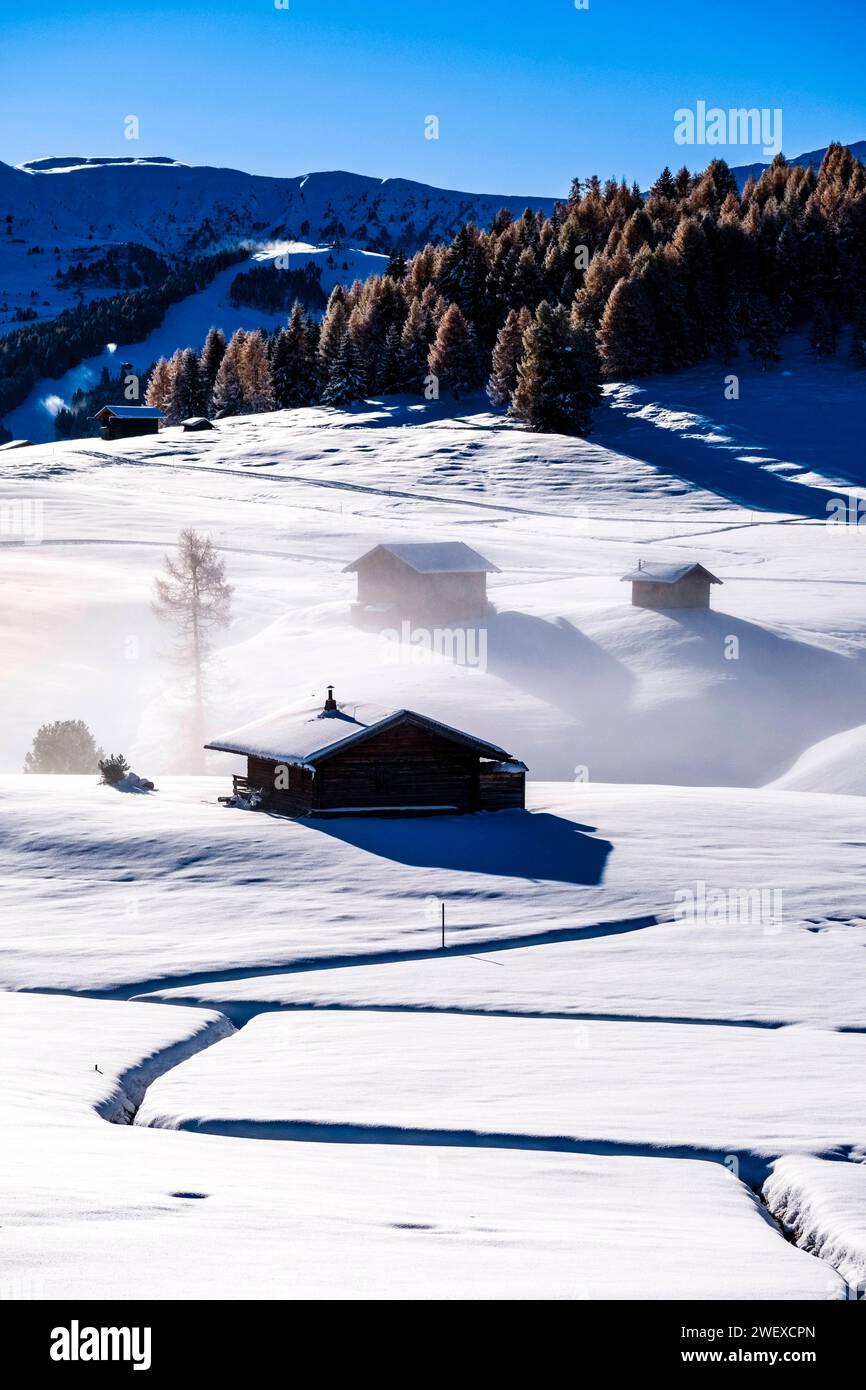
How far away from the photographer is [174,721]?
168ft

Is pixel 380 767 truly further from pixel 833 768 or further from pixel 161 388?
pixel 161 388

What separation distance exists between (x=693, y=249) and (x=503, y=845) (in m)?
81.7

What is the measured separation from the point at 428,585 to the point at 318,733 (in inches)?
910

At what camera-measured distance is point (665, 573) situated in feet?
177

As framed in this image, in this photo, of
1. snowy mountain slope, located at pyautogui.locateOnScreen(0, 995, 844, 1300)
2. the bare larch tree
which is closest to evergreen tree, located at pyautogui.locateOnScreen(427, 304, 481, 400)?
the bare larch tree

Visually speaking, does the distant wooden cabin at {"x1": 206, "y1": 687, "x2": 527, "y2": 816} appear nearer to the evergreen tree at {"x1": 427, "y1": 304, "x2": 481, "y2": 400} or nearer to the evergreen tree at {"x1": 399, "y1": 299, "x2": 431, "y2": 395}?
the evergreen tree at {"x1": 427, "y1": 304, "x2": 481, "y2": 400}

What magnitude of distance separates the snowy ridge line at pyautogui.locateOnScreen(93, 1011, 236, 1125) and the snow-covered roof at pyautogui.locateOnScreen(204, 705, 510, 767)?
1230 centimetres

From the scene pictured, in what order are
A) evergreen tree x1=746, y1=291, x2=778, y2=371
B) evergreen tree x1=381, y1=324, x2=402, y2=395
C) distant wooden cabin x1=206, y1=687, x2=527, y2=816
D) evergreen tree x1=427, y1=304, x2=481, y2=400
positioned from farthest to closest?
evergreen tree x1=381, y1=324, x2=402, y2=395
evergreen tree x1=746, y1=291, x2=778, y2=371
evergreen tree x1=427, y1=304, x2=481, y2=400
distant wooden cabin x1=206, y1=687, x2=527, y2=816

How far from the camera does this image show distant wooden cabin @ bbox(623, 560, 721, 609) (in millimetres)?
54094

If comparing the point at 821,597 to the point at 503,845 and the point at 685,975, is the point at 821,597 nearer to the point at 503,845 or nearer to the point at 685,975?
the point at 503,845

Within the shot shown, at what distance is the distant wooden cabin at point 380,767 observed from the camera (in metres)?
34.8
